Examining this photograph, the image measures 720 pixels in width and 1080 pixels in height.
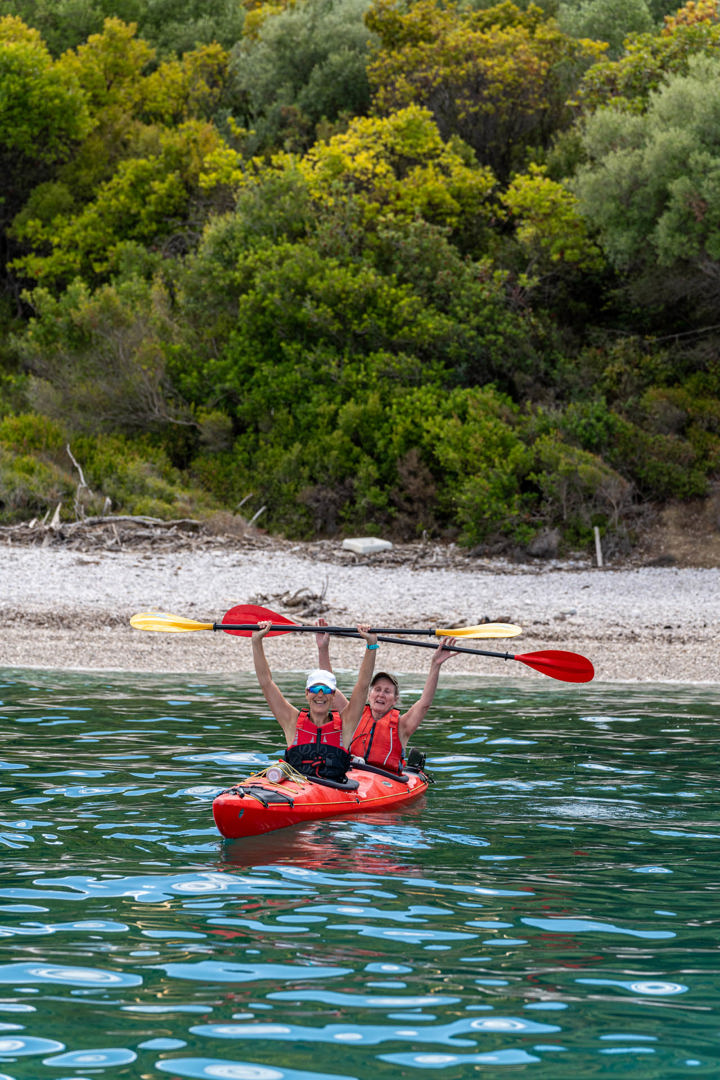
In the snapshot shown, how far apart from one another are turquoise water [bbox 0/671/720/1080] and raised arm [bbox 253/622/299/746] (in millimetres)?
737

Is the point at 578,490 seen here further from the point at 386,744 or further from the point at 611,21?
the point at 611,21

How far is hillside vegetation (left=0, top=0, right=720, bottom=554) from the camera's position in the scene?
23.6 metres

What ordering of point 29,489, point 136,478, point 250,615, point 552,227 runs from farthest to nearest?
point 552,227 → point 136,478 → point 29,489 → point 250,615

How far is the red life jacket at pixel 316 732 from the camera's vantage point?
8.33 meters

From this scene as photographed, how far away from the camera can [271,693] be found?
28.3 feet

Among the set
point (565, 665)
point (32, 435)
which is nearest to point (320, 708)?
point (565, 665)

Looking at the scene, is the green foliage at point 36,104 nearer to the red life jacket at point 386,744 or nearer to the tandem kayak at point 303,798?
the red life jacket at point 386,744

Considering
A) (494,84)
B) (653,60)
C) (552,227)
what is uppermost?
(494,84)

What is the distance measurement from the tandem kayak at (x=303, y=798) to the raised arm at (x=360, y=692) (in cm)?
36

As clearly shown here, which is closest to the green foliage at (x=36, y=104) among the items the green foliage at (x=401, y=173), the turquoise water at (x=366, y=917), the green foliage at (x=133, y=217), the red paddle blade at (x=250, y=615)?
the green foliage at (x=133, y=217)

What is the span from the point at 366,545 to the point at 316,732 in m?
14.4

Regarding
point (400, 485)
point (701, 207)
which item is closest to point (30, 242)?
point (400, 485)

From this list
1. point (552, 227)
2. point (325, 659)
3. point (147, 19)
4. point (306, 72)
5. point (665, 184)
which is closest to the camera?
point (325, 659)

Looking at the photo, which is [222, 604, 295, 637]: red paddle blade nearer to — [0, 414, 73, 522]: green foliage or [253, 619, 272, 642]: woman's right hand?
[253, 619, 272, 642]: woman's right hand
